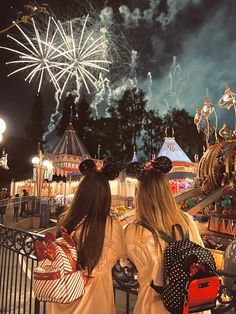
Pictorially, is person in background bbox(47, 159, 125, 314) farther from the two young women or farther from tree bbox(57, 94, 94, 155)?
tree bbox(57, 94, 94, 155)

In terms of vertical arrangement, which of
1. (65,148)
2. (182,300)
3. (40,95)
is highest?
(40,95)

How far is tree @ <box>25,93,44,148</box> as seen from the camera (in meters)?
48.2

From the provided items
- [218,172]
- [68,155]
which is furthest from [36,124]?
[218,172]

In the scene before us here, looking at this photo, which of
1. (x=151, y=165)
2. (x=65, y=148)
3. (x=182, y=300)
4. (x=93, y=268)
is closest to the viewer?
(x=182, y=300)

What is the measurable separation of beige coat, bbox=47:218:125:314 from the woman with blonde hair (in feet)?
0.47

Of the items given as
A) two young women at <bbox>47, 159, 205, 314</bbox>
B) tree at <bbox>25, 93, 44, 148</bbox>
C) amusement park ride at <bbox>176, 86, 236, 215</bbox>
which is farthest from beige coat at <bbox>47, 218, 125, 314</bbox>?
tree at <bbox>25, 93, 44, 148</bbox>

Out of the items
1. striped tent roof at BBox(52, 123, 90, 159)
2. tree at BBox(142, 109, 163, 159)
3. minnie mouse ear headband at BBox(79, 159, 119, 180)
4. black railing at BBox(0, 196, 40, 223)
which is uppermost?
tree at BBox(142, 109, 163, 159)

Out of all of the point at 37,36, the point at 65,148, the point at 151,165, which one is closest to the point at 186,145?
the point at 65,148

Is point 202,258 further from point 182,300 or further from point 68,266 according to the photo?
point 68,266

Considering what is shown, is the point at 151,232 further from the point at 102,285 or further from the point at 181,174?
the point at 181,174

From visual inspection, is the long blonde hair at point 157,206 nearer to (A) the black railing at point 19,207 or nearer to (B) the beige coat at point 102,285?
(B) the beige coat at point 102,285

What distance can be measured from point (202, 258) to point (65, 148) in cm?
2755

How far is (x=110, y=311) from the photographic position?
2.32 metres

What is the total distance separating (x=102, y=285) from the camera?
90.4 inches
